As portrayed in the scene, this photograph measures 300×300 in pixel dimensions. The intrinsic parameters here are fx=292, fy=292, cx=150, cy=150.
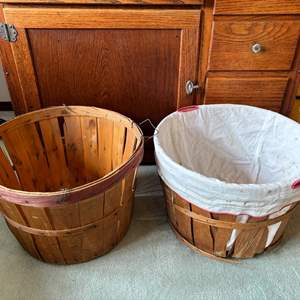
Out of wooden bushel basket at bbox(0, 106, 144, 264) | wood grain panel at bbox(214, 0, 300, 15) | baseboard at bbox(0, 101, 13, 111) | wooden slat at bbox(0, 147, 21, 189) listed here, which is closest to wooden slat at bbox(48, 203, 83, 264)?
wooden bushel basket at bbox(0, 106, 144, 264)

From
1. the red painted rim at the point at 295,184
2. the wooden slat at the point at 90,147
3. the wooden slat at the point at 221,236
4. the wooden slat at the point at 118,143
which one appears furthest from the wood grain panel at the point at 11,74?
the red painted rim at the point at 295,184

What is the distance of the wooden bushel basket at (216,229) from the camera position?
0.69 metres

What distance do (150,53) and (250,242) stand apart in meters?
0.58

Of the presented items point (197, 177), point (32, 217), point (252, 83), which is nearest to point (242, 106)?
point (252, 83)

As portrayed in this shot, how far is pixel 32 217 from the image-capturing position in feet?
2.15

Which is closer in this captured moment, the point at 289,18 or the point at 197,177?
the point at 197,177

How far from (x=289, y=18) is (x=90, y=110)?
0.60 meters

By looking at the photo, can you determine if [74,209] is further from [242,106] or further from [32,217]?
[242,106]

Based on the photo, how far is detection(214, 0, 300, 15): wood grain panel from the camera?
2.47ft

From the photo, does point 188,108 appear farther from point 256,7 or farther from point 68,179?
point 68,179

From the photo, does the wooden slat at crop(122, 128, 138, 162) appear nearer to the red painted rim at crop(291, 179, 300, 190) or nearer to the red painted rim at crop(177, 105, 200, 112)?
the red painted rim at crop(177, 105, 200, 112)

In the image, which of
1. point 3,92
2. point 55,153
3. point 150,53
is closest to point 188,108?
point 150,53

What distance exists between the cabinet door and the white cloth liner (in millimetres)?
101

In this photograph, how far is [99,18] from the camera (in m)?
0.77
